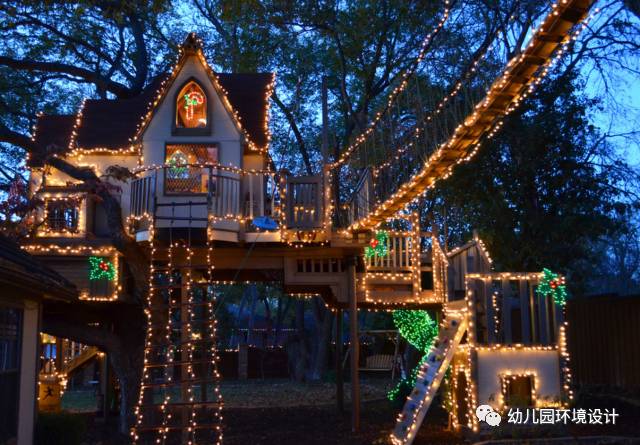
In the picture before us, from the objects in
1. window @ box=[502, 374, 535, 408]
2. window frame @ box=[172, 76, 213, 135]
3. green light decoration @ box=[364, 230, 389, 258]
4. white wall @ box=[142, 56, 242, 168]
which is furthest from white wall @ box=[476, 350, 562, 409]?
window frame @ box=[172, 76, 213, 135]

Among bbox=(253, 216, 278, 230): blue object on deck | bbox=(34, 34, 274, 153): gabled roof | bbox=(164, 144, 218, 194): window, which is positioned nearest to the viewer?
bbox=(253, 216, 278, 230): blue object on deck

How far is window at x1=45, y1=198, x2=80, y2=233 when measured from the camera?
16078mm

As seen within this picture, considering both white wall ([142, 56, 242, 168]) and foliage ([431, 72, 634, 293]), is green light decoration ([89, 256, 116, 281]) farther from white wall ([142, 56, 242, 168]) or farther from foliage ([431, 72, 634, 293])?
foliage ([431, 72, 634, 293])

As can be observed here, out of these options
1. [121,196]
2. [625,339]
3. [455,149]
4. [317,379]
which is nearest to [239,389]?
[317,379]

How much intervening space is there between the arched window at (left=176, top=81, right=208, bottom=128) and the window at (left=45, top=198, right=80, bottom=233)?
3107 millimetres

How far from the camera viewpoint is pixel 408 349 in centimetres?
2850

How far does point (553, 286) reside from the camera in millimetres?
13109

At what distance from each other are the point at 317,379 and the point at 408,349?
5695 millimetres

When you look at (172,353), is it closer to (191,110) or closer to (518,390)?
(191,110)

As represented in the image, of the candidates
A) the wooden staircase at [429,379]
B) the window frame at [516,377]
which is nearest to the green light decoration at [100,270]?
the wooden staircase at [429,379]

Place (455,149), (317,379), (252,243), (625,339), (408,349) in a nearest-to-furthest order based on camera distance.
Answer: (455,149)
(252,243)
(625,339)
(408,349)
(317,379)

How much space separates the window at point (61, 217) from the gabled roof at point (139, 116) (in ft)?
5.73

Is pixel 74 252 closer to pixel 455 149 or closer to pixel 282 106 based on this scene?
pixel 455 149

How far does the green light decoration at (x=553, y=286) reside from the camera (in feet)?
43.0
